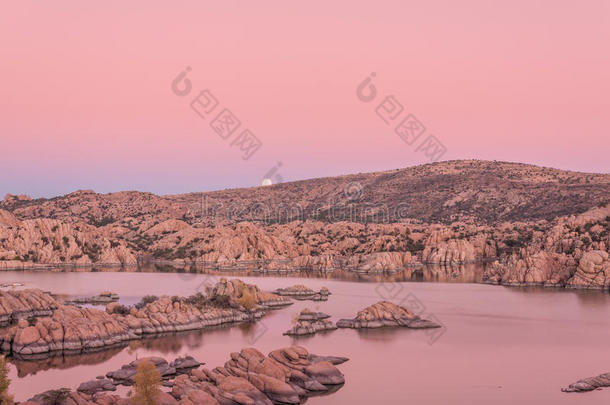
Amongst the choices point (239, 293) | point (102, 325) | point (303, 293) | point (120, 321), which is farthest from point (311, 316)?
point (102, 325)

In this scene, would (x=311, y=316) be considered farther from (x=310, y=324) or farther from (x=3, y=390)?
(x=3, y=390)

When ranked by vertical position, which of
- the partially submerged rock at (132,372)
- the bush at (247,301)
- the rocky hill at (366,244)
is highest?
the rocky hill at (366,244)

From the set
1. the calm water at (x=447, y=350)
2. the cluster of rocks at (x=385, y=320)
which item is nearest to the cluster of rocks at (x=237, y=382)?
the calm water at (x=447, y=350)

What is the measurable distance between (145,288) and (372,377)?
192 ft

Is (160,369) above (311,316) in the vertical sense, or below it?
below

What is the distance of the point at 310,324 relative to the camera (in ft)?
188

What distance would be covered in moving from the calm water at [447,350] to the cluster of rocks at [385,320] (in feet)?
6.47

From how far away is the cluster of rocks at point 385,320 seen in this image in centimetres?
5866

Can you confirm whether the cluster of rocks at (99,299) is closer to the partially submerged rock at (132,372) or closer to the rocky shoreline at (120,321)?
the rocky shoreline at (120,321)

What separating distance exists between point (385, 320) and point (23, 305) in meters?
37.6

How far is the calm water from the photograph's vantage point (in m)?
38.1

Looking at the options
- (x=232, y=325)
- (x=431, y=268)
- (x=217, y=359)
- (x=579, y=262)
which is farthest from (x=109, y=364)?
(x=431, y=268)

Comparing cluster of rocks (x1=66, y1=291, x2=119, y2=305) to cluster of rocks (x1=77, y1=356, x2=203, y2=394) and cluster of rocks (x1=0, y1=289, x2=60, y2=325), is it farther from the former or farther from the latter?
cluster of rocks (x1=77, y1=356, x2=203, y2=394)

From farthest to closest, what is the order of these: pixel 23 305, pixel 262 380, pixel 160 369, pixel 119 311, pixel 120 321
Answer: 1. pixel 23 305
2. pixel 119 311
3. pixel 120 321
4. pixel 160 369
5. pixel 262 380
